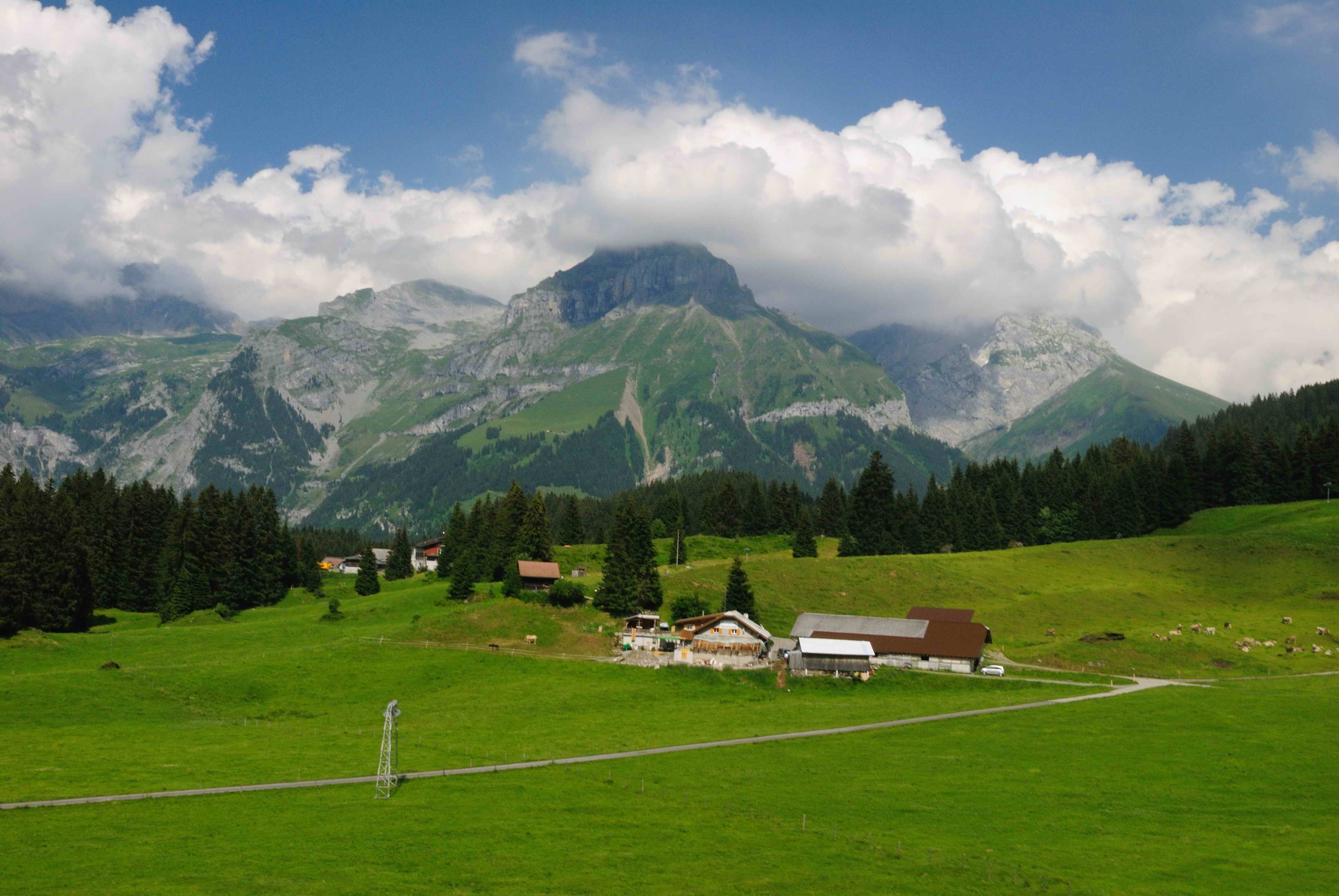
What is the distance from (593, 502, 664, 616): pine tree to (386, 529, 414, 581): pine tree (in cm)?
6398

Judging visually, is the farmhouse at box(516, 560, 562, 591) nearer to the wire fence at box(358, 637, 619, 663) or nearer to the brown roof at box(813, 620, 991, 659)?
the wire fence at box(358, 637, 619, 663)

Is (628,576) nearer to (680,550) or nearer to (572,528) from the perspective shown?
(680,550)

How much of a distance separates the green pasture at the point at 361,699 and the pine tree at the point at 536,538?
58.1ft

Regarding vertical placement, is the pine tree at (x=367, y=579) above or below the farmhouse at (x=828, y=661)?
above

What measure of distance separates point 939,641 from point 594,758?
47.6 meters

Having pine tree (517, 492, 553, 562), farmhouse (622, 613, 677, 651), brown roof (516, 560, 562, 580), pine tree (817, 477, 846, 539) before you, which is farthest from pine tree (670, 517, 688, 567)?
farmhouse (622, 613, 677, 651)

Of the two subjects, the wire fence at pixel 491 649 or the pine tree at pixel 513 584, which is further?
the pine tree at pixel 513 584

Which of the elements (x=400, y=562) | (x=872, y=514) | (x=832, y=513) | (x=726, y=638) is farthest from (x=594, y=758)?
(x=832, y=513)

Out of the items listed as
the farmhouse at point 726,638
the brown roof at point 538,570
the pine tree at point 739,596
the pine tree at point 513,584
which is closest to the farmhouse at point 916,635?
the pine tree at point 739,596

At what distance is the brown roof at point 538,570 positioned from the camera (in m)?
111

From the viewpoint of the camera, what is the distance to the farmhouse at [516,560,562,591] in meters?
111

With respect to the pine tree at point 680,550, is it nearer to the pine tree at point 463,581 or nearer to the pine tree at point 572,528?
the pine tree at point 572,528

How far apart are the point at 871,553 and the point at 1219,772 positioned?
95.0 meters

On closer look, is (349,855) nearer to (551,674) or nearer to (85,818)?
(85,818)
